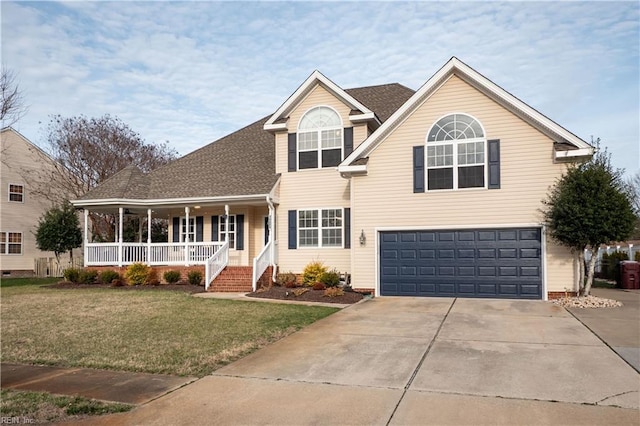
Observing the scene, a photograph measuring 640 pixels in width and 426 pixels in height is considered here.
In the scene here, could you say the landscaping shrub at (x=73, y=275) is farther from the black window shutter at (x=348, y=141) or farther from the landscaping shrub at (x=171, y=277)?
the black window shutter at (x=348, y=141)

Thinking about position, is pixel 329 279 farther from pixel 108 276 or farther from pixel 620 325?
pixel 108 276

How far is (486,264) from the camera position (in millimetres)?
15164

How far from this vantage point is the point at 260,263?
17562 millimetres

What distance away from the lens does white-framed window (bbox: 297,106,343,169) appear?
18688mm

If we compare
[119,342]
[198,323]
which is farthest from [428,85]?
[119,342]

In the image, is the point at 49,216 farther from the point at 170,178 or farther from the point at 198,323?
the point at 198,323

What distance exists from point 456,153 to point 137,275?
12.9 metres

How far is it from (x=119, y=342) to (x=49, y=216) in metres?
20.1

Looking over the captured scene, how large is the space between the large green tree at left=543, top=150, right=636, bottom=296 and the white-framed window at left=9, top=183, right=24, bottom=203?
31654 mm

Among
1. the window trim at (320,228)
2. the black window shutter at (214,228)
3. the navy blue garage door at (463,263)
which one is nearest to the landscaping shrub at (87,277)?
the black window shutter at (214,228)

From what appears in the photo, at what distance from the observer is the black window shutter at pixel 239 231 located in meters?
20.4

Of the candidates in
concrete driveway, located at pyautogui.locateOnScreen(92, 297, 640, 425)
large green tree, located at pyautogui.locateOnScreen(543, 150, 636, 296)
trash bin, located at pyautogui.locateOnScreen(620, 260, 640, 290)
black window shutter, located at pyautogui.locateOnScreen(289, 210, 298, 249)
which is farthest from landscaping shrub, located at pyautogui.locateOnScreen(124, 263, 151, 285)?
trash bin, located at pyautogui.locateOnScreen(620, 260, 640, 290)

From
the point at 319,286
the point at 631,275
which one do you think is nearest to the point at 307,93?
the point at 319,286

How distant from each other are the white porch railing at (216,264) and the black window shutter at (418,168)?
7.84 meters
